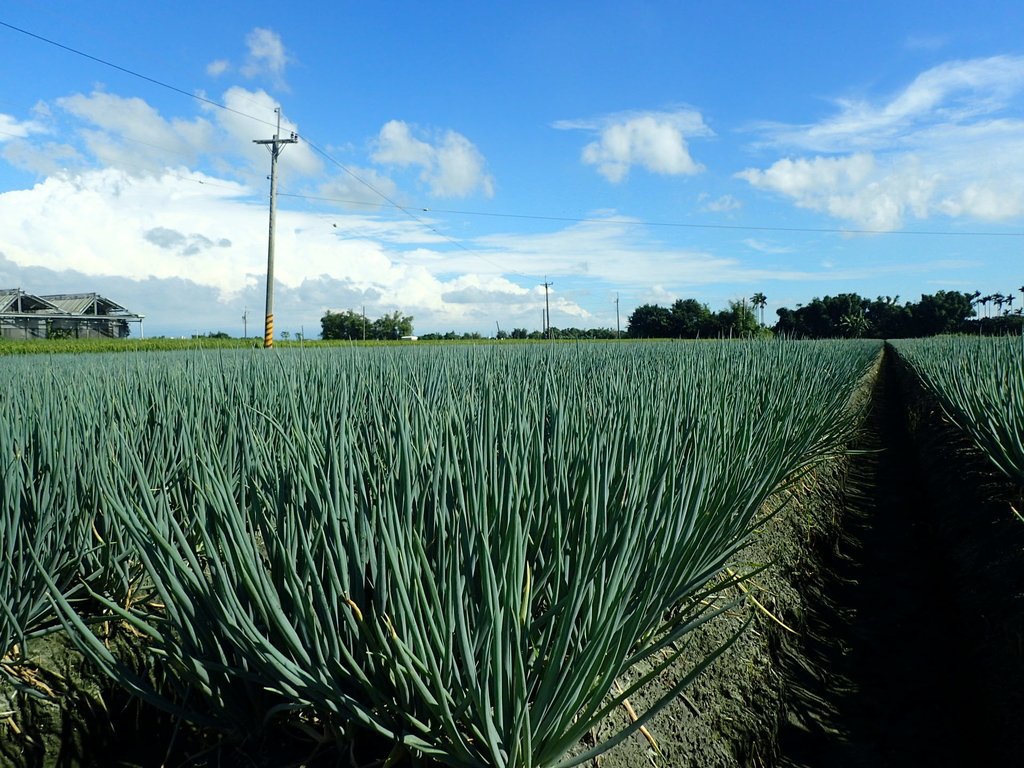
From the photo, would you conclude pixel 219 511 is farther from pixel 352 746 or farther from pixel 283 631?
pixel 352 746

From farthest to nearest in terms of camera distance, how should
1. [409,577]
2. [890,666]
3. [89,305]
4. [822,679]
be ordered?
[89,305] < [890,666] < [822,679] < [409,577]

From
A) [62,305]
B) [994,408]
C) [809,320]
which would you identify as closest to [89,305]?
[62,305]

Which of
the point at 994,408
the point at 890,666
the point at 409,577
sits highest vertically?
A: the point at 994,408

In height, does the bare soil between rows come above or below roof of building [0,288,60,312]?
below

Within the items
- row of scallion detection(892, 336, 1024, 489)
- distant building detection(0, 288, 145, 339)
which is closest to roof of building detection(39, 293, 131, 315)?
distant building detection(0, 288, 145, 339)

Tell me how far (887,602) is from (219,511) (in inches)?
128

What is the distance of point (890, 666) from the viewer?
272cm

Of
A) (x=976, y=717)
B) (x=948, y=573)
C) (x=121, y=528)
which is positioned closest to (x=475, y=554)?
(x=121, y=528)

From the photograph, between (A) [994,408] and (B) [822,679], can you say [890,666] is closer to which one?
(B) [822,679]

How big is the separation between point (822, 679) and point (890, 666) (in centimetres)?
39

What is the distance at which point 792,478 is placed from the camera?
3680mm

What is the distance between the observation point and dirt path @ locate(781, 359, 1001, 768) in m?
2.16

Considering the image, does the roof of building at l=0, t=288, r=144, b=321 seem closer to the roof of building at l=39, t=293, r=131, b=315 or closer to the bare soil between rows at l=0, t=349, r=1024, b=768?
the roof of building at l=39, t=293, r=131, b=315

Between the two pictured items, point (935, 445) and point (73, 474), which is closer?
point (73, 474)
